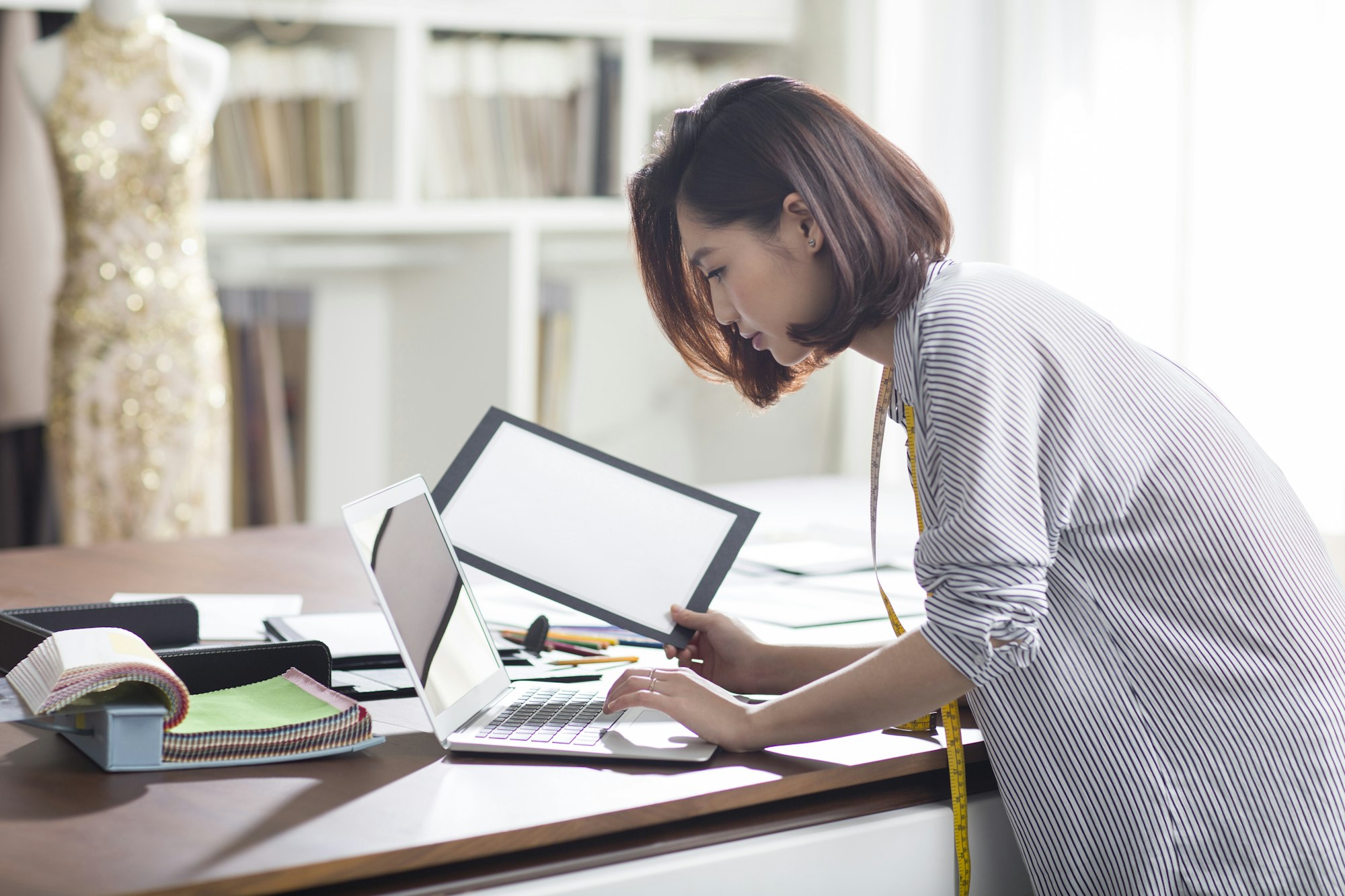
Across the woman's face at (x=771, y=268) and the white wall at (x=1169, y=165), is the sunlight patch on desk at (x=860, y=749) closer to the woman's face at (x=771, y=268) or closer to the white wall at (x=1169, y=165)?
the woman's face at (x=771, y=268)

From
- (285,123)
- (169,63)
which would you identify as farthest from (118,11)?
(285,123)

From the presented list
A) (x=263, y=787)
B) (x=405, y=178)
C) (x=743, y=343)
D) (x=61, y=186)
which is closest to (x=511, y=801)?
(x=263, y=787)

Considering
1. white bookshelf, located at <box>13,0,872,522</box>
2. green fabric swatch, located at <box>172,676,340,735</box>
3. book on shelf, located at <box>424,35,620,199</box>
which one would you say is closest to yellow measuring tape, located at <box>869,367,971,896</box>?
green fabric swatch, located at <box>172,676,340,735</box>

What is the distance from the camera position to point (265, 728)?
1100 millimetres

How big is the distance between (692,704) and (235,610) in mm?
717

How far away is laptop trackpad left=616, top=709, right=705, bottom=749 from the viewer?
1.16m

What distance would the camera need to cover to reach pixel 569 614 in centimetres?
172

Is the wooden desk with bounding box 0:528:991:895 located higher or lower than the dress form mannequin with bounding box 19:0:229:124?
lower

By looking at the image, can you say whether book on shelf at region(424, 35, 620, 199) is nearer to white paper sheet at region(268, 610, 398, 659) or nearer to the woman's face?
white paper sheet at region(268, 610, 398, 659)

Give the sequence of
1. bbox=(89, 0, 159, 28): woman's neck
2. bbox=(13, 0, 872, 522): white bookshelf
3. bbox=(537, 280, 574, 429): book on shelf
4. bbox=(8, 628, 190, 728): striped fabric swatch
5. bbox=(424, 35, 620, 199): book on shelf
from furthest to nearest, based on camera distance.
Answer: bbox=(537, 280, 574, 429): book on shelf
bbox=(424, 35, 620, 199): book on shelf
bbox=(13, 0, 872, 522): white bookshelf
bbox=(89, 0, 159, 28): woman's neck
bbox=(8, 628, 190, 728): striped fabric swatch

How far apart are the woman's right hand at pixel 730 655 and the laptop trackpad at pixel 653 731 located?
14 centimetres

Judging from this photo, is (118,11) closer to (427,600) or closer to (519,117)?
(519,117)

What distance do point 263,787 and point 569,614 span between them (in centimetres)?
70

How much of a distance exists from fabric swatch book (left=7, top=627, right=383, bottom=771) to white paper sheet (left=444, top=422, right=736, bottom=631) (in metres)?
0.30
